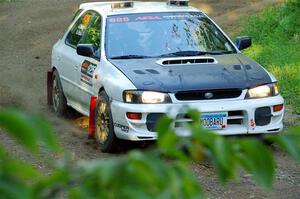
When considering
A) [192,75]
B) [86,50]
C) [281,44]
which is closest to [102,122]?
[86,50]

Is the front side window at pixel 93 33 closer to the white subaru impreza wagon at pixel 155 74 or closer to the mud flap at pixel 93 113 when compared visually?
the white subaru impreza wagon at pixel 155 74

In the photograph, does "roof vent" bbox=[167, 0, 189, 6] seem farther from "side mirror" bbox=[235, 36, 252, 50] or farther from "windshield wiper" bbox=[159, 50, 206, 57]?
"windshield wiper" bbox=[159, 50, 206, 57]

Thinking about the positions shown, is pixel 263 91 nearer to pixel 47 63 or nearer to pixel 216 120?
pixel 216 120

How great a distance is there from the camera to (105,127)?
28.8 ft

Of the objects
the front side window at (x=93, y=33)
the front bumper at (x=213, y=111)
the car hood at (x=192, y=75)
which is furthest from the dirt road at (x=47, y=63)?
the front side window at (x=93, y=33)

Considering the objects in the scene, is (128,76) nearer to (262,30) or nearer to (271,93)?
(271,93)

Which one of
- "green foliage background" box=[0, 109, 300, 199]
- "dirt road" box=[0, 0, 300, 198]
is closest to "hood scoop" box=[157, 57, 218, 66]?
"dirt road" box=[0, 0, 300, 198]

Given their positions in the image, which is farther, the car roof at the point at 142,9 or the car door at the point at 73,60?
the car door at the point at 73,60

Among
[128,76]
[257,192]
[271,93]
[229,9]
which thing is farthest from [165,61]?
[229,9]

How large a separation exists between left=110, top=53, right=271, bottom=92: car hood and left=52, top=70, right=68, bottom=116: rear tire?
1959 mm

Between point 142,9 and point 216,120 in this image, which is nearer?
point 216,120

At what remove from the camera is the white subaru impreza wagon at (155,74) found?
26.9ft

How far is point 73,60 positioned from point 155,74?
1960mm

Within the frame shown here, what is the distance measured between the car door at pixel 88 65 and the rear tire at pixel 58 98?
849mm
